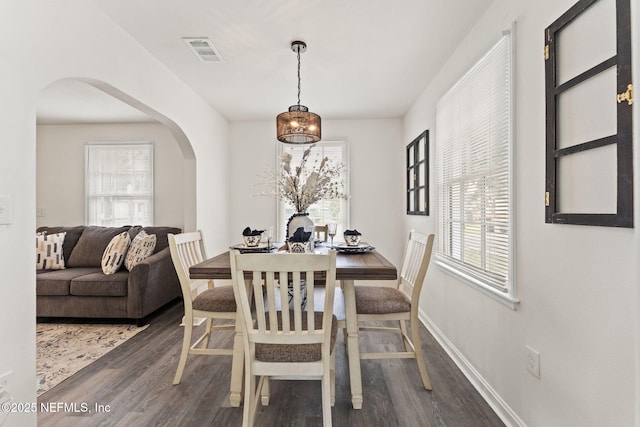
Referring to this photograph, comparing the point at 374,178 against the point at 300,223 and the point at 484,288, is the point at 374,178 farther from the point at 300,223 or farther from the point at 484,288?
the point at 484,288

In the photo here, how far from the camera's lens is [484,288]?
219 cm

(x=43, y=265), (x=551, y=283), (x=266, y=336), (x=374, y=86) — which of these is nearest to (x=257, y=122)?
(x=374, y=86)

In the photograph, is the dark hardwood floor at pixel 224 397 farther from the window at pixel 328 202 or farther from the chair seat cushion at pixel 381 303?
the window at pixel 328 202

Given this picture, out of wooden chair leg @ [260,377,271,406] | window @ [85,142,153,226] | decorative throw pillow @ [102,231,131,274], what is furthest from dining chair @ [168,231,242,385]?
window @ [85,142,153,226]

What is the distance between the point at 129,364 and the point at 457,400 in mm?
2383

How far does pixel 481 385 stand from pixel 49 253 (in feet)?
15.1

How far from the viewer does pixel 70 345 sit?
2.97 metres

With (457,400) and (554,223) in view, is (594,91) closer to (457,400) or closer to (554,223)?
(554,223)

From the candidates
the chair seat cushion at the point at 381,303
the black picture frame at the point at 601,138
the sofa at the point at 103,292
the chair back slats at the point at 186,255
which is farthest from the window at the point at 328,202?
the black picture frame at the point at 601,138

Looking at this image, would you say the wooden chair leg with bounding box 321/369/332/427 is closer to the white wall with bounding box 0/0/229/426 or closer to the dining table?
the dining table

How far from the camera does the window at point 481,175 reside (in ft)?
6.56

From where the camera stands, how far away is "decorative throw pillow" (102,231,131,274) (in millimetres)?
3559

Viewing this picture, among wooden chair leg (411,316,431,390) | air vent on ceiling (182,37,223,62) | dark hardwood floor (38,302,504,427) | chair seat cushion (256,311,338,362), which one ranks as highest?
air vent on ceiling (182,37,223,62)

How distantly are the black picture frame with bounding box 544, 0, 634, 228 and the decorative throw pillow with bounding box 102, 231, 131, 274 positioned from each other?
3.85m
